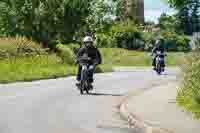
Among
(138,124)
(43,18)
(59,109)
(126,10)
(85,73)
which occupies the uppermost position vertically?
(138,124)

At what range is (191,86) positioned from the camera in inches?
640

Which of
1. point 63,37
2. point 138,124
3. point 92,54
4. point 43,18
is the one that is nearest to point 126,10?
point 63,37

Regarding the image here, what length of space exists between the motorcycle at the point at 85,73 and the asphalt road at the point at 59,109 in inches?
12.8

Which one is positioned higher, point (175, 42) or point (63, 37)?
point (63, 37)

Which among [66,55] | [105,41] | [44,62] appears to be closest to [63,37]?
[105,41]

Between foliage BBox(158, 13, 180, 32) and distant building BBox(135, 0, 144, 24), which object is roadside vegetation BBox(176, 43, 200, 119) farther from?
distant building BBox(135, 0, 144, 24)

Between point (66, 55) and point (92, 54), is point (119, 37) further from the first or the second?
point (92, 54)

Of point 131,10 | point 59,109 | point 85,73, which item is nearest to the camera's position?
point 59,109

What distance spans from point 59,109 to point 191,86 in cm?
372

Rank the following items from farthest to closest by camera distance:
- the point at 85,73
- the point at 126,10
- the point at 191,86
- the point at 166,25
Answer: the point at 166,25
the point at 126,10
the point at 85,73
the point at 191,86

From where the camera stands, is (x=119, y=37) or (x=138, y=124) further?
(x=119, y=37)

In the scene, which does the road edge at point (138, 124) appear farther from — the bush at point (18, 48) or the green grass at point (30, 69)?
the bush at point (18, 48)

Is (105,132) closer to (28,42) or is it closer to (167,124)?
(167,124)

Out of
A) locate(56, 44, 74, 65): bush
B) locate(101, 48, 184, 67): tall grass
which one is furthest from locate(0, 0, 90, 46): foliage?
locate(56, 44, 74, 65): bush
